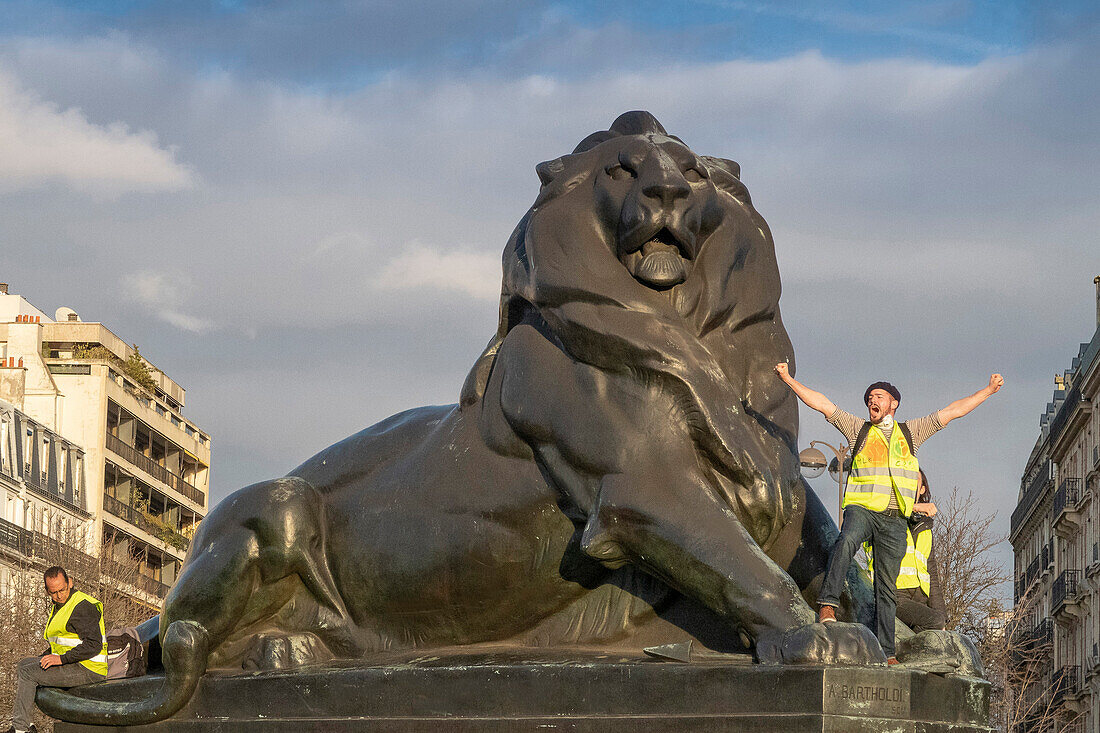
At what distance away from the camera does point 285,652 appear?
25.7ft

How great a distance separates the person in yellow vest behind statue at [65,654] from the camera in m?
8.47

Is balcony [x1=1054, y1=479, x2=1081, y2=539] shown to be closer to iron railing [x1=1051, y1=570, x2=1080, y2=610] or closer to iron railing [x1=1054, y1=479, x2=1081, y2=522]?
iron railing [x1=1054, y1=479, x2=1081, y2=522]

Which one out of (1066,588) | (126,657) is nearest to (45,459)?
(1066,588)

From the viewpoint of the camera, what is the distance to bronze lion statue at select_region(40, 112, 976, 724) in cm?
726

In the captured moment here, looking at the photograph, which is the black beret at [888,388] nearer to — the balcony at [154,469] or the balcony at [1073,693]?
the balcony at [154,469]

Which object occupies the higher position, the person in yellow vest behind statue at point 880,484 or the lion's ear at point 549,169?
the lion's ear at point 549,169

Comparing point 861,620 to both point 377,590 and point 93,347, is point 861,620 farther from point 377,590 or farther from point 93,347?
point 93,347

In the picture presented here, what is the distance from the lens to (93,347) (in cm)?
7406

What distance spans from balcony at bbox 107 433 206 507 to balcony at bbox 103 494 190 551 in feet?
6.51

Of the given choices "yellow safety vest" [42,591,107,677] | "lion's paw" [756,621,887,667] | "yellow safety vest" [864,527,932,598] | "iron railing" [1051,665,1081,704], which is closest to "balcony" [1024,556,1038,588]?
"iron railing" [1051,665,1081,704]

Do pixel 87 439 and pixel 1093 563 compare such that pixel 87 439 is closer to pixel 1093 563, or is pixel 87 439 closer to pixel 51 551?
pixel 51 551

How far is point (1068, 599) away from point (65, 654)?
77.9m

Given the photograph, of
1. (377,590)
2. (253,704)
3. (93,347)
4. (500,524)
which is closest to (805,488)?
(500,524)

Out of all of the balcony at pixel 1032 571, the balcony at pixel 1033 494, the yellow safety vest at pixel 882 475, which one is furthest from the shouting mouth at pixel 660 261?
the balcony at pixel 1032 571
